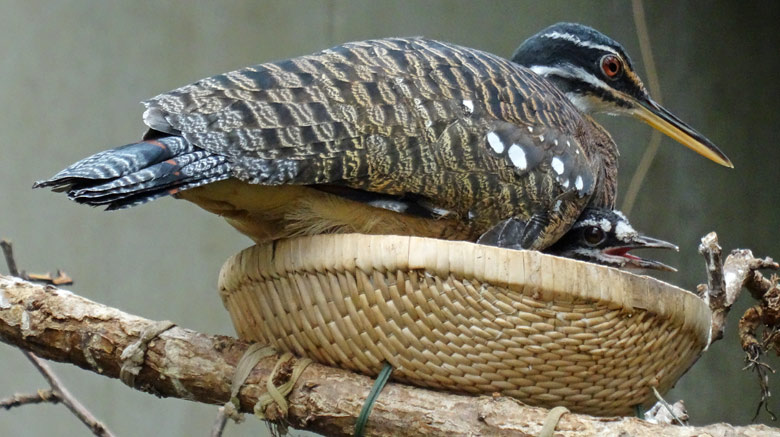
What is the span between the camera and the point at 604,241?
1428mm

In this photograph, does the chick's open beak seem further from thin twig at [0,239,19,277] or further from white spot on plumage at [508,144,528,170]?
thin twig at [0,239,19,277]

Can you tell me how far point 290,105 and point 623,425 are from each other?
56 centimetres

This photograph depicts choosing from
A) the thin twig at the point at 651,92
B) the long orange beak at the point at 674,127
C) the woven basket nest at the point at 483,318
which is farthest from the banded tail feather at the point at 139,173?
the thin twig at the point at 651,92

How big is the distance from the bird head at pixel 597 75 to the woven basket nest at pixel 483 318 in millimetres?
625

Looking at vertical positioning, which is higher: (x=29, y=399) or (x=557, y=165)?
(x=557, y=165)

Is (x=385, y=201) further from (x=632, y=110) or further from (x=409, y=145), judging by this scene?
(x=632, y=110)

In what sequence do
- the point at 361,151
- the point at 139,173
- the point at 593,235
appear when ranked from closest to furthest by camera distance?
the point at 139,173
the point at 361,151
the point at 593,235

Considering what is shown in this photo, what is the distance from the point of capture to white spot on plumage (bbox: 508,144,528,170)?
127cm

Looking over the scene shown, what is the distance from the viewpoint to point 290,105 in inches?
45.7

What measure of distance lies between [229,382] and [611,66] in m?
0.93

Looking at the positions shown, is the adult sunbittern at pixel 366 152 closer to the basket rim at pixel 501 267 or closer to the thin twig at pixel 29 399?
the basket rim at pixel 501 267

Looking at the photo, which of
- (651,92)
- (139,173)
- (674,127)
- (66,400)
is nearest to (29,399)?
(66,400)

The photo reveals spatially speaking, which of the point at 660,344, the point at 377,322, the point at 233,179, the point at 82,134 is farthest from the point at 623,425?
the point at 82,134

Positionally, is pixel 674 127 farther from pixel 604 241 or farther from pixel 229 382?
pixel 229 382
